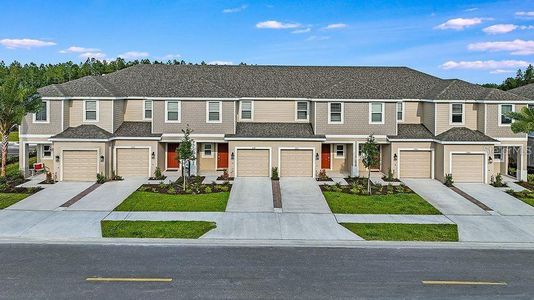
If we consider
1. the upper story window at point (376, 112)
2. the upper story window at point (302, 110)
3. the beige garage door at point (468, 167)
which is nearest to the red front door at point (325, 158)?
the upper story window at point (302, 110)

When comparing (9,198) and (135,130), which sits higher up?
(135,130)

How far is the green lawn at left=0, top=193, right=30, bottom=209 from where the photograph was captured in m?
23.0

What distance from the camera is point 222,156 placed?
108 feet

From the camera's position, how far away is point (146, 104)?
107 feet

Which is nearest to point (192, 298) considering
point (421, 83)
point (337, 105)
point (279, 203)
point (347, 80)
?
point (279, 203)

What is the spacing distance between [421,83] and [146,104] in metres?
19.7

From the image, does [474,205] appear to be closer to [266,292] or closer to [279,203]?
[279,203]

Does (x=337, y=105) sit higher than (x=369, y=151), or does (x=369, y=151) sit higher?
(x=337, y=105)

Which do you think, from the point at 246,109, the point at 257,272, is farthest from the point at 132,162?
the point at 257,272

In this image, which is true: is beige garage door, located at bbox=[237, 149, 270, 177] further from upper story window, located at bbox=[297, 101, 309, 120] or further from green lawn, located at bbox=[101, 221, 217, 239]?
green lawn, located at bbox=[101, 221, 217, 239]

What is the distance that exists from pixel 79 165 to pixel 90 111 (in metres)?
3.87

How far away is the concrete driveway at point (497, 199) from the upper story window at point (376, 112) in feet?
20.6

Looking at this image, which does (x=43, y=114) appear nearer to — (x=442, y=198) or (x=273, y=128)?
(x=273, y=128)

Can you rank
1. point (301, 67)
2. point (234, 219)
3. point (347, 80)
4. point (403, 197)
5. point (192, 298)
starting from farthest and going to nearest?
point (301, 67) < point (347, 80) < point (403, 197) < point (234, 219) < point (192, 298)
